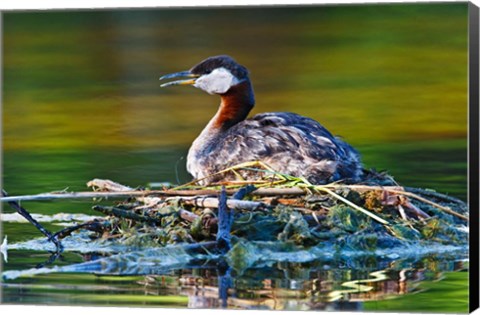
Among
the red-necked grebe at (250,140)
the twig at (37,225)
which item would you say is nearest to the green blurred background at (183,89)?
the red-necked grebe at (250,140)

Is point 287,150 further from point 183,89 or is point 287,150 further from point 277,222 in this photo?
point 183,89

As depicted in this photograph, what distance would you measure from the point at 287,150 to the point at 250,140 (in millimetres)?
344

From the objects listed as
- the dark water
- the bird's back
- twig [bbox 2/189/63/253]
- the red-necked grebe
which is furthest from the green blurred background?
twig [bbox 2/189/63/253]

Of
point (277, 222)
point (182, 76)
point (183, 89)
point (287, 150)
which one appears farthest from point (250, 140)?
point (277, 222)

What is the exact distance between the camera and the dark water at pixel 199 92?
9359 millimetres

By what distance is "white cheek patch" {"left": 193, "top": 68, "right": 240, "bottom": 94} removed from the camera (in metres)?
10.7

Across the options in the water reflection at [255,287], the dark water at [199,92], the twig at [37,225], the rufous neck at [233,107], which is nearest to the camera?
the water reflection at [255,287]

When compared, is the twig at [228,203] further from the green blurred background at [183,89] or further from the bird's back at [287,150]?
the green blurred background at [183,89]

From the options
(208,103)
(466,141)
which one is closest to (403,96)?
(466,141)

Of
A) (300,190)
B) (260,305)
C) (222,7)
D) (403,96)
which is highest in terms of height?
(222,7)

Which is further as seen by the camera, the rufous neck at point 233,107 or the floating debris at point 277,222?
the rufous neck at point 233,107

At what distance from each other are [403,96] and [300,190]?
100cm

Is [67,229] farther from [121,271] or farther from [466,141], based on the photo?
[466,141]

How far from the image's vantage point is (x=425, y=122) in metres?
9.68
